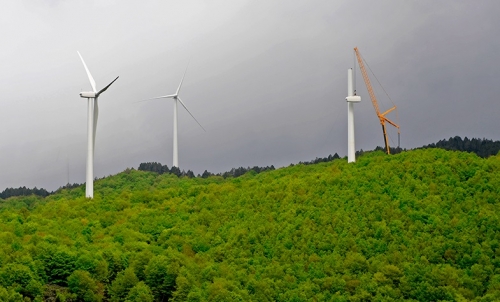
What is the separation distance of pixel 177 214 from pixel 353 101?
2876 centimetres

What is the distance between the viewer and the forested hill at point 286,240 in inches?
3440

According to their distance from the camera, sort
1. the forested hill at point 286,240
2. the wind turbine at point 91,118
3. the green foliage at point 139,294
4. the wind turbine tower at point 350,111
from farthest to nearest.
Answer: the wind turbine tower at point 350,111 < the wind turbine at point 91,118 < the forested hill at point 286,240 < the green foliage at point 139,294

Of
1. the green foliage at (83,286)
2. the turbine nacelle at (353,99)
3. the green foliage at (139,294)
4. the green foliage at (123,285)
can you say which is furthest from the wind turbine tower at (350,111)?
the green foliage at (83,286)

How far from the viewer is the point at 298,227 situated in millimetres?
106000

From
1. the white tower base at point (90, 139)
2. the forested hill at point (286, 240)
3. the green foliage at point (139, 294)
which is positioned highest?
the white tower base at point (90, 139)

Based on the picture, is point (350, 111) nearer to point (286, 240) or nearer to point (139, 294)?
point (286, 240)

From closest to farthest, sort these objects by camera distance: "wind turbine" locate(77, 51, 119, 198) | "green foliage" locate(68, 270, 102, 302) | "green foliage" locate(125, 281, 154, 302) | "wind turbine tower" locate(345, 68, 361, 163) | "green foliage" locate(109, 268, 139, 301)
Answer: "green foliage" locate(125, 281, 154, 302)
"green foliage" locate(68, 270, 102, 302)
"green foliage" locate(109, 268, 139, 301)
"wind turbine" locate(77, 51, 119, 198)
"wind turbine tower" locate(345, 68, 361, 163)

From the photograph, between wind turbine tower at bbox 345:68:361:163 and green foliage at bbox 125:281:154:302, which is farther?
wind turbine tower at bbox 345:68:361:163

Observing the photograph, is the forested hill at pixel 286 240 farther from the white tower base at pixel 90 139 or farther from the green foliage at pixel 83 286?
the white tower base at pixel 90 139

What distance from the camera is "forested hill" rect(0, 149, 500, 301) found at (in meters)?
87.4

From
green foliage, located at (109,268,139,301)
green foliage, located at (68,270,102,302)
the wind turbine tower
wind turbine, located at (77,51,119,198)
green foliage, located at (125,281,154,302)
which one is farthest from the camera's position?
the wind turbine tower

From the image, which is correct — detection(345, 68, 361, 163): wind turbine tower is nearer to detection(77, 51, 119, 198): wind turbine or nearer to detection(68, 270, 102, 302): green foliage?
detection(77, 51, 119, 198): wind turbine

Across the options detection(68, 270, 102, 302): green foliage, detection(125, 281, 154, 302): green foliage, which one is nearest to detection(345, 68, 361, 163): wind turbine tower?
detection(125, 281, 154, 302): green foliage

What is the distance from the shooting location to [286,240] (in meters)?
102
